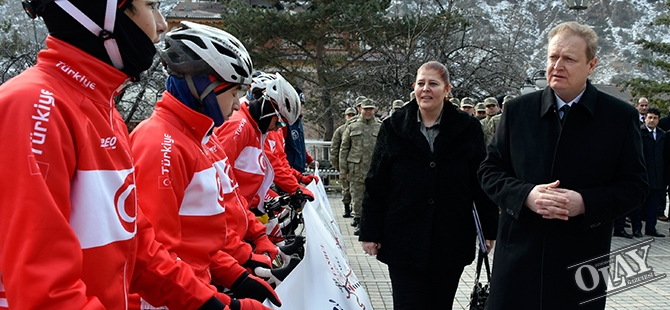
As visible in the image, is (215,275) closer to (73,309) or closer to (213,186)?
(213,186)

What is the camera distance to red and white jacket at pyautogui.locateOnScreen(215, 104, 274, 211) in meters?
4.69

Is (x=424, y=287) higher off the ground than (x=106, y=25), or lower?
lower

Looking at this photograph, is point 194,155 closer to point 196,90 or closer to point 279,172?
point 196,90

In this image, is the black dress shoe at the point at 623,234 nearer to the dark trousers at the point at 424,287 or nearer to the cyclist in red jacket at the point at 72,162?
the dark trousers at the point at 424,287

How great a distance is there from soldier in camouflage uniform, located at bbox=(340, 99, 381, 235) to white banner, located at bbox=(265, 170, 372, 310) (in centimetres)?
782

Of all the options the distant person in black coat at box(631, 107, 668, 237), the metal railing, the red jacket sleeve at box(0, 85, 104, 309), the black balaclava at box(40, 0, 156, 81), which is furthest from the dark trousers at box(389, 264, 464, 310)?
the metal railing

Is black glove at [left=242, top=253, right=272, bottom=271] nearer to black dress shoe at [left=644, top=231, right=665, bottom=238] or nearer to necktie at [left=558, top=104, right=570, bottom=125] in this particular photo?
necktie at [left=558, top=104, right=570, bottom=125]

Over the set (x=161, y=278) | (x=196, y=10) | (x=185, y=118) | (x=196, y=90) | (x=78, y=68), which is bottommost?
(x=196, y=10)

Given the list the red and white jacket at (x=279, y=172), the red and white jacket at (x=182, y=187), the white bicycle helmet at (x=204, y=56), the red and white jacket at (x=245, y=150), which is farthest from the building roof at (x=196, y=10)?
the red and white jacket at (x=182, y=187)

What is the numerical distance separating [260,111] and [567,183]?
2900 millimetres

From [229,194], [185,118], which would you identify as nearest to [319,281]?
[229,194]

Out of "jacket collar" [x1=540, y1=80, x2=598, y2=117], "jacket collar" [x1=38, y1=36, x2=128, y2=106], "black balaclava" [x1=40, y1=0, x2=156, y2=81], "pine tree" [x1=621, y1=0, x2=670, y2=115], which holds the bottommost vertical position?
"pine tree" [x1=621, y1=0, x2=670, y2=115]

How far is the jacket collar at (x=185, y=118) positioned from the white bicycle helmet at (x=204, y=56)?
0.18 meters

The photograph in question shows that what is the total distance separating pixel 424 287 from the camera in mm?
4016
